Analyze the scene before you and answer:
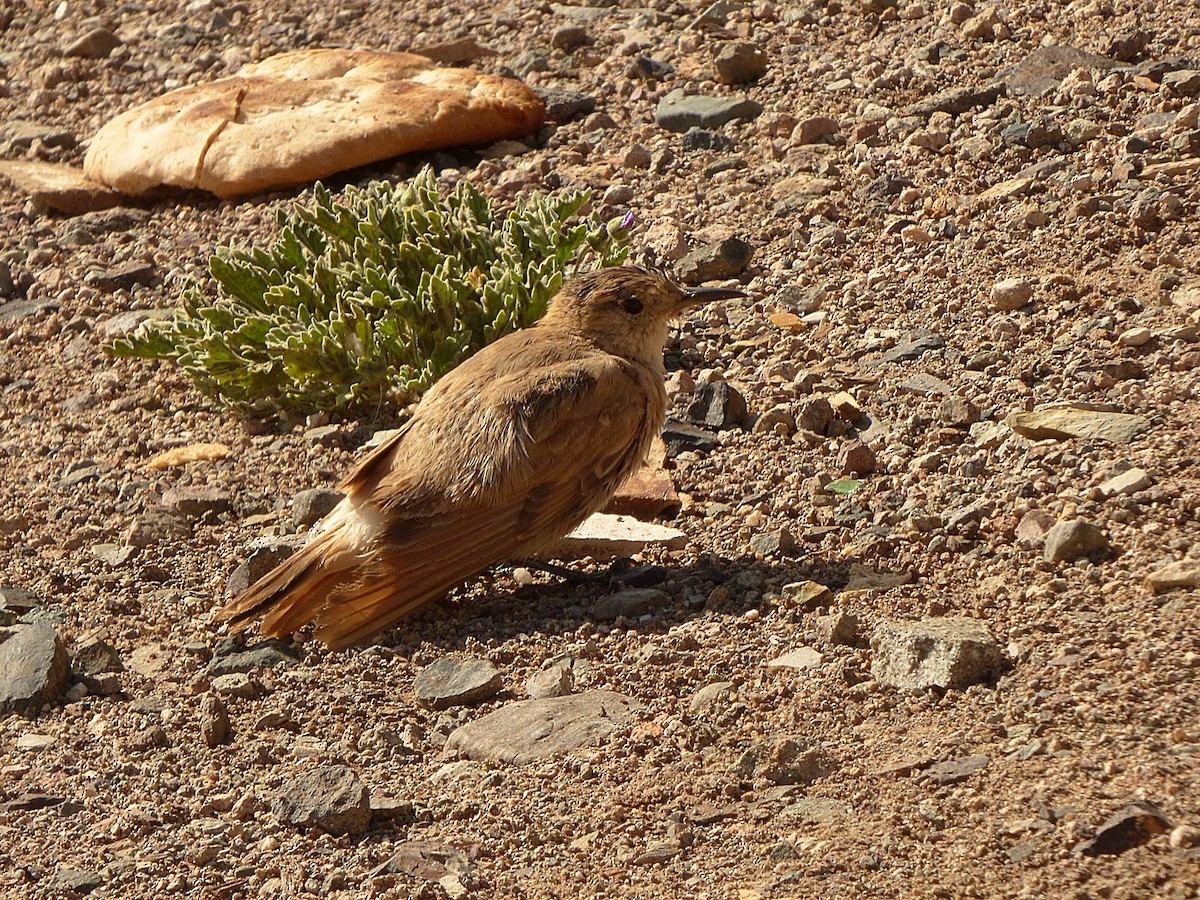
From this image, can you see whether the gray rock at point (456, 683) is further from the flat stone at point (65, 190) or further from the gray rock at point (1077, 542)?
the flat stone at point (65, 190)

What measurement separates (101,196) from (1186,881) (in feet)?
25.4

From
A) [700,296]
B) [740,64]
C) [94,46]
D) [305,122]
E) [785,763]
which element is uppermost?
[94,46]

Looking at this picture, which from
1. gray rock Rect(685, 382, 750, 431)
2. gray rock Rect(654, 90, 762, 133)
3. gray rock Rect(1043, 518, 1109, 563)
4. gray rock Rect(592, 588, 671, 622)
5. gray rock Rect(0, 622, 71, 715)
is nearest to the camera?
gray rock Rect(1043, 518, 1109, 563)

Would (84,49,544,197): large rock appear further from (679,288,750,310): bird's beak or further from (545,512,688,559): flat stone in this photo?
(545,512,688,559): flat stone

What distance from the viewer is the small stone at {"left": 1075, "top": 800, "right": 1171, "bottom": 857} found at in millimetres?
3617

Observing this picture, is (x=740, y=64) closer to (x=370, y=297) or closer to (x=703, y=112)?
(x=703, y=112)

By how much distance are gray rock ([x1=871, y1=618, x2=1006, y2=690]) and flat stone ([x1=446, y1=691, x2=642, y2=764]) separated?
0.78m

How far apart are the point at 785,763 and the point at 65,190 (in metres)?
6.80

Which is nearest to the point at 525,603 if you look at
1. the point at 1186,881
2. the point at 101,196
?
the point at 1186,881

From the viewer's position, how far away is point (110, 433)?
287 inches

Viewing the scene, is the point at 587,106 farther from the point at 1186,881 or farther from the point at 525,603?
the point at 1186,881

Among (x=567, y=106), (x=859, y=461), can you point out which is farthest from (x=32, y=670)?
(x=567, y=106)

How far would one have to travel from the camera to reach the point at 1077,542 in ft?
16.1

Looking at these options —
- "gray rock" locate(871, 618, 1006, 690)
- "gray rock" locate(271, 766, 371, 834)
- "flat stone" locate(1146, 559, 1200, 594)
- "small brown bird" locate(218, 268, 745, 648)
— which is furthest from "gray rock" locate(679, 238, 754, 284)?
"gray rock" locate(271, 766, 371, 834)
